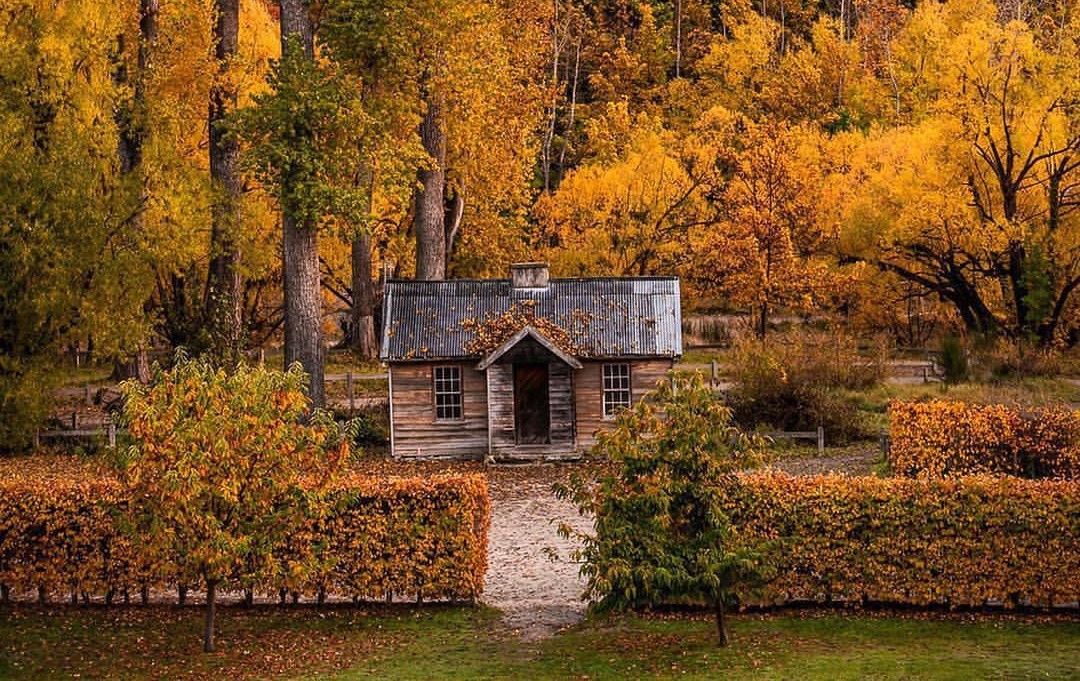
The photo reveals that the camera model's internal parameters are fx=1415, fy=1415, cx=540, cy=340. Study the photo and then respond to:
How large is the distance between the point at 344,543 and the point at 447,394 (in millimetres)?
13835

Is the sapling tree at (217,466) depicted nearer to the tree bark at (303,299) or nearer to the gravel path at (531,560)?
the gravel path at (531,560)

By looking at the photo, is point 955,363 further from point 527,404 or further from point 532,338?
point 532,338

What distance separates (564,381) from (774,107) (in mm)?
39956

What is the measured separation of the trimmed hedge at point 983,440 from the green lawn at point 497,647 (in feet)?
26.1

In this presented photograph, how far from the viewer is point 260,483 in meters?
18.6

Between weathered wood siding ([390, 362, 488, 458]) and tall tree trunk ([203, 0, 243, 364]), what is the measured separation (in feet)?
17.5

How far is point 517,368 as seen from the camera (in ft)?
112

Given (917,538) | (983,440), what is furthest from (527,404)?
(917,538)

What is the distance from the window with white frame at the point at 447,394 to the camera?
113 feet

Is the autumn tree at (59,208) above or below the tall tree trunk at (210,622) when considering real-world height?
above

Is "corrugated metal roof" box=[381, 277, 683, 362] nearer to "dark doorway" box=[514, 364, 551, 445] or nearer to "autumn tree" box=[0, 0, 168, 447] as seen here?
"dark doorway" box=[514, 364, 551, 445]

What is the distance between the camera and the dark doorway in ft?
112

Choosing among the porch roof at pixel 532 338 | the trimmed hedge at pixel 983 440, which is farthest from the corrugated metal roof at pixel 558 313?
the trimmed hedge at pixel 983 440

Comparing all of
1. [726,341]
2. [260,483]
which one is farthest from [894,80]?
[260,483]
